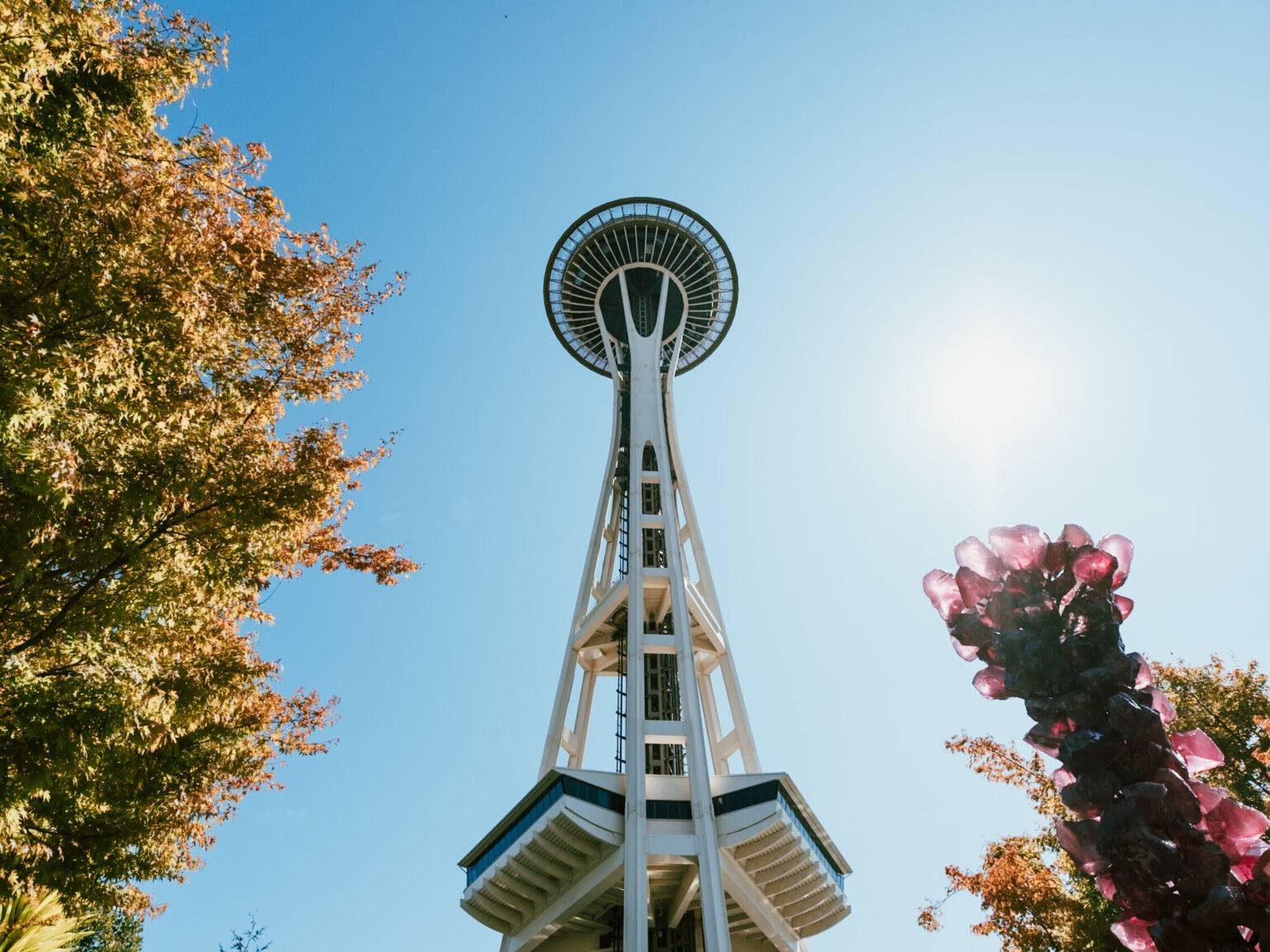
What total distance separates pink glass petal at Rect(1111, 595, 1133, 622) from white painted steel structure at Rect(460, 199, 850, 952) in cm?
1916

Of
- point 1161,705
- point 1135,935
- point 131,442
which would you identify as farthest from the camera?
point 131,442

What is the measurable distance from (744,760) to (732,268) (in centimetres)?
2560

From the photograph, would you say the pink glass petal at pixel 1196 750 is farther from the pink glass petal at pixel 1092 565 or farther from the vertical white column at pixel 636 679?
the vertical white column at pixel 636 679

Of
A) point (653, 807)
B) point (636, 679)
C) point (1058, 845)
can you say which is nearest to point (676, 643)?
point (636, 679)

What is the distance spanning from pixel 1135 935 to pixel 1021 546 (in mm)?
1054

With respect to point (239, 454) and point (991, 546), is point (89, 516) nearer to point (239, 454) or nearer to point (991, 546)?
point (239, 454)

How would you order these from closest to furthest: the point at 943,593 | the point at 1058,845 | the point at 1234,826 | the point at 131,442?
the point at 1234,826 → the point at 943,593 → the point at 131,442 → the point at 1058,845

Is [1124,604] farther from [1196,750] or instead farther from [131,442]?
[131,442]

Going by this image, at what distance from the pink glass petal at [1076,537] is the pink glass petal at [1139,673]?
1.09 ft

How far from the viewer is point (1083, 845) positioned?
6.76 feet

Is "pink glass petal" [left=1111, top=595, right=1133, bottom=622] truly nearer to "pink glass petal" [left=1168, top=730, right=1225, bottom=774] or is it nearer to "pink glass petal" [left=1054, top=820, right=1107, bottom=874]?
"pink glass petal" [left=1168, top=730, right=1225, bottom=774]

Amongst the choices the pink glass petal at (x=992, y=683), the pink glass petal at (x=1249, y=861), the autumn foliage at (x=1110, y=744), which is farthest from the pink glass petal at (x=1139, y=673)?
the pink glass petal at (x=1249, y=861)

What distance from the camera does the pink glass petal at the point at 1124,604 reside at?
91.0 inches

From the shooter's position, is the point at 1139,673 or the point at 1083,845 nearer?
the point at 1083,845
